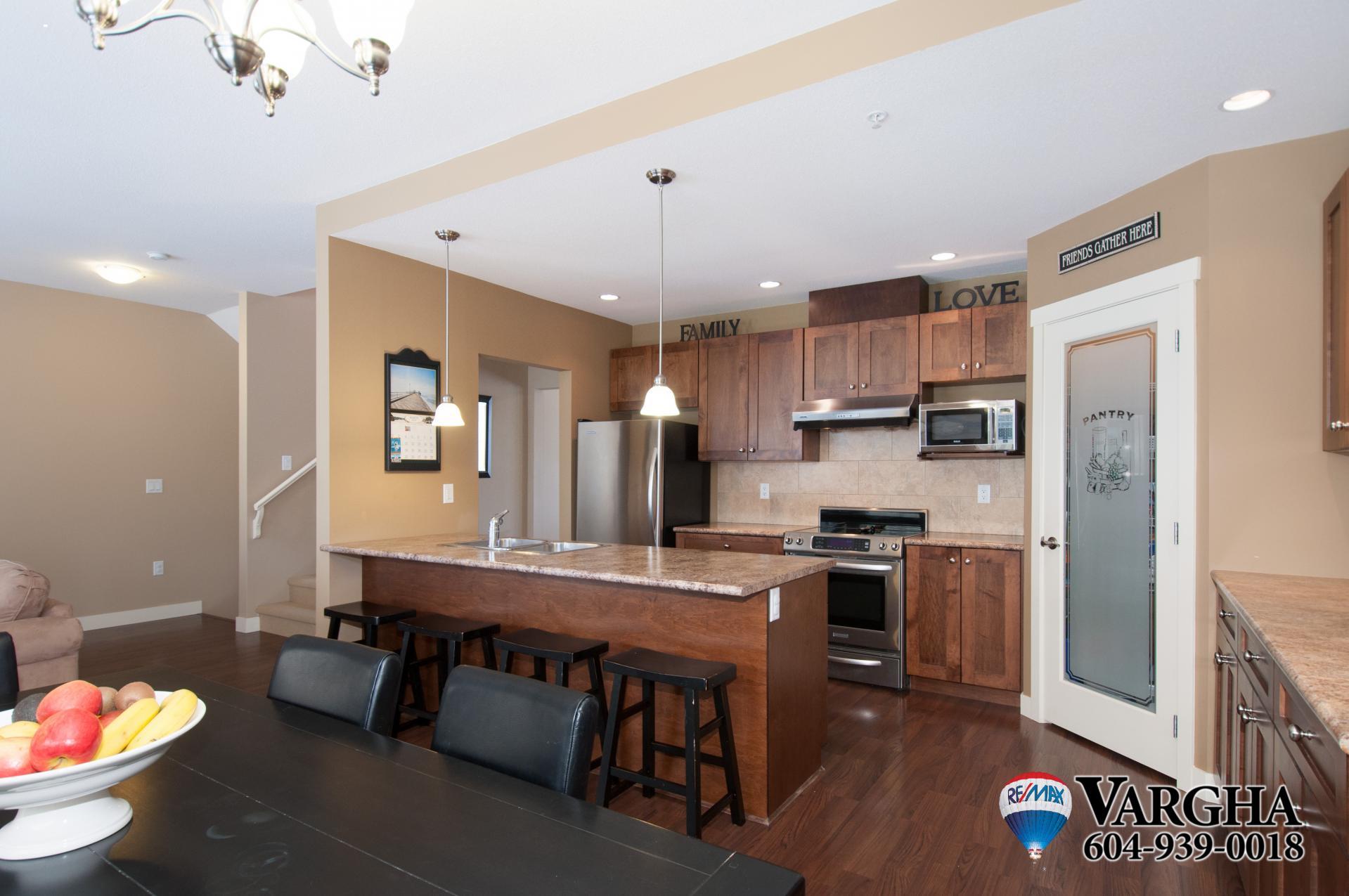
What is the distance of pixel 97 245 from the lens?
436cm

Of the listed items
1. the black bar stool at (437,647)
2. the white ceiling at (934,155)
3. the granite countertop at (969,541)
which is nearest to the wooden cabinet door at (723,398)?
the white ceiling at (934,155)

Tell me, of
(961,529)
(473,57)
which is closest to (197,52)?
(473,57)

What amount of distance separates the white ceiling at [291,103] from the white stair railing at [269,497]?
2.16 meters

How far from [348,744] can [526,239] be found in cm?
287

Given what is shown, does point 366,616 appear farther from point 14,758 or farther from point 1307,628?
point 1307,628

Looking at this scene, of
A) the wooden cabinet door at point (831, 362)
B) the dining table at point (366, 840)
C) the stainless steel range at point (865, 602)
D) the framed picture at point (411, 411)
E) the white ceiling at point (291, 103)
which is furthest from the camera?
the wooden cabinet door at point (831, 362)

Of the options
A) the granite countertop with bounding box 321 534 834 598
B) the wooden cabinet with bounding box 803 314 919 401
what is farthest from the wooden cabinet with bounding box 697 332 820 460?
the granite countertop with bounding box 321 534 834 598

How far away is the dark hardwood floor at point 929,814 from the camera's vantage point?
222cm

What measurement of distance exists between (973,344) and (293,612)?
16.3 feet

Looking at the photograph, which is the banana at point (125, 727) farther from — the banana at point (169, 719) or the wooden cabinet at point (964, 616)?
the wooden cabinet at point (964, 616)

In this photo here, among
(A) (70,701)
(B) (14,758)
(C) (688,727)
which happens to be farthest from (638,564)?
(B) (14,758)

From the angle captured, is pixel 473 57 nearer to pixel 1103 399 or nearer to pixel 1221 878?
pixel 1103 399

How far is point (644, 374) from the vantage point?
558cm

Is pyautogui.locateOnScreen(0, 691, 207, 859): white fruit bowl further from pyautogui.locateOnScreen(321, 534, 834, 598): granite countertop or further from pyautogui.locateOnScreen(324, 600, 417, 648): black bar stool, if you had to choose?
pyautogui.locateOnScreen(324, 600, 417, 648): black bar stool
